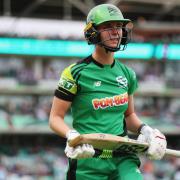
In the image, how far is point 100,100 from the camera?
4875 millimetres

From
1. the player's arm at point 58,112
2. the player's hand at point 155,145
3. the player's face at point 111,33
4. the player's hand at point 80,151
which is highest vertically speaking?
the player's face at point 111,33

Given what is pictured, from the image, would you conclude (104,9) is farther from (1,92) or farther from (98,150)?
(1,92)

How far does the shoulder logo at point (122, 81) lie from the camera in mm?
4996

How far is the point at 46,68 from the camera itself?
767 inches

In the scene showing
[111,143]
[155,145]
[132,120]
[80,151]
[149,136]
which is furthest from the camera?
[132,120]

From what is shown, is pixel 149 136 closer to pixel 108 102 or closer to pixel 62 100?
pixel 108 102

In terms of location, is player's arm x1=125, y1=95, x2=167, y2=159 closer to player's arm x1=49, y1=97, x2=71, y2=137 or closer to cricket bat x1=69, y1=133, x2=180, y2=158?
cricket bat x1=69, y1=133, x2=180, y2=158

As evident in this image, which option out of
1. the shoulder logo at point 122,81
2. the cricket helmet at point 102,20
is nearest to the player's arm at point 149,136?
the shoulder logo at point 122,81

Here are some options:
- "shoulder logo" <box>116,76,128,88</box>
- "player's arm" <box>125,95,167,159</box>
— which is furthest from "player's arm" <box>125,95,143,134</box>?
"shoulder logo" <box>116,76,128,88</box>

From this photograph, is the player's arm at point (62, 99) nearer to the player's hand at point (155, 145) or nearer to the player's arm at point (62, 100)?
the player's arm at point (62, 100)

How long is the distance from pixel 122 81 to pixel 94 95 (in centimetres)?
27

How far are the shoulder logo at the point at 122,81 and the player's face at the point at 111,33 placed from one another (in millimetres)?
292

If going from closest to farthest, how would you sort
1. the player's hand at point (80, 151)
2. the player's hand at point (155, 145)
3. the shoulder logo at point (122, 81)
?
the player's hand at point (80, 151) → the player's hand at point (155, 145) → the shoulder logo at point (122, 81)

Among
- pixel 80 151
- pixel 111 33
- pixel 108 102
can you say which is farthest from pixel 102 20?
pixel 80 151
